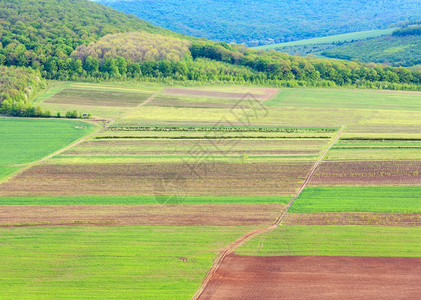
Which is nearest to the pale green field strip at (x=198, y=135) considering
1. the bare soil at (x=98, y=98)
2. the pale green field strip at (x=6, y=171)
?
the pale green field strip at (x=6, y=171)

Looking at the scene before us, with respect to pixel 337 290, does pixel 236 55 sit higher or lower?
higher

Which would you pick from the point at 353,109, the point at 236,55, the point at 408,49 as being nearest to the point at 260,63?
the point at 236,55

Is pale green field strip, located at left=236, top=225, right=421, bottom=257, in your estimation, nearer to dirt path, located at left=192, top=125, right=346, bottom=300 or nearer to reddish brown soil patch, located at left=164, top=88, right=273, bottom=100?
dirt path, located at left=192, top=125, right=346, bottom=300

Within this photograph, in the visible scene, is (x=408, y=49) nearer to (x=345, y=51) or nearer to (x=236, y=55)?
(x=345, y=51)

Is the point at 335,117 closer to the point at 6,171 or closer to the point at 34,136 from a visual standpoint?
the point at 34,136

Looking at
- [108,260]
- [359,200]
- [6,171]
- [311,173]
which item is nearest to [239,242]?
[108,260]

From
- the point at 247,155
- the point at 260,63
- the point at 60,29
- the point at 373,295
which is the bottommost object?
the point at 373,295
